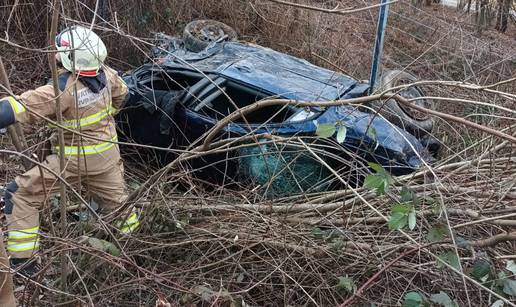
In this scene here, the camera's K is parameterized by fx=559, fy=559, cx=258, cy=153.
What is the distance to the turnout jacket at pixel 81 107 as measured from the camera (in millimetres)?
3145

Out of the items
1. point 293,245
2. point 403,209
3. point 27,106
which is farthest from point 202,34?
point 403,209

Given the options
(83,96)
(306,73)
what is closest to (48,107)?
(83,96)

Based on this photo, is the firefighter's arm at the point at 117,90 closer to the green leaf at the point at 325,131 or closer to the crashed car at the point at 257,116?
the crashed car at the point at 257,116

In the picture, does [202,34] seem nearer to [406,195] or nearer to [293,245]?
[293,245]

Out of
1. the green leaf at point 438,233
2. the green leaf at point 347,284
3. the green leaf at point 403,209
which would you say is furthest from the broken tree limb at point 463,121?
the green leaf at point 347,284

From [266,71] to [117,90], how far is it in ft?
4.40

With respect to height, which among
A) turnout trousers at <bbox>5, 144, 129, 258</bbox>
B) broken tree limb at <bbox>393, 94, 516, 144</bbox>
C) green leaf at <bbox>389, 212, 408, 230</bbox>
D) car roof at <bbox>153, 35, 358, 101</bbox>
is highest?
broken tree limb at <bbox>393, 94, 516, 144</bbox>

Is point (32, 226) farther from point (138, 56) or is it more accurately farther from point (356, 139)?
point (138, 56)

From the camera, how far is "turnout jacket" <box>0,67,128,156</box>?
314 cm

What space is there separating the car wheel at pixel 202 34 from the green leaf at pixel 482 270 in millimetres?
3944

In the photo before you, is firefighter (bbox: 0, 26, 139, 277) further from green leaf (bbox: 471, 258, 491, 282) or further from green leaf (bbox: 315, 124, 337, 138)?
green leaf (bbox: 471, 258, 491, 282)

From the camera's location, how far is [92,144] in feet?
11.9

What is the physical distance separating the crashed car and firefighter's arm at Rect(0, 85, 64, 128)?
90 centimetres

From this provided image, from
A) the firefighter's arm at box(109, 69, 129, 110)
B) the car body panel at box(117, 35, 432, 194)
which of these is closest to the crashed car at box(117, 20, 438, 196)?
the car body panel at box(117, 35, 432, 194)
